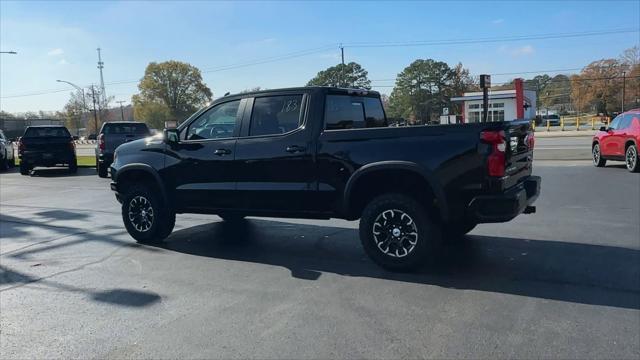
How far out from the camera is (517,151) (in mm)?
5523

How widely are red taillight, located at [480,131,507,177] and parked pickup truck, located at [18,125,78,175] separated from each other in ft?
59.2

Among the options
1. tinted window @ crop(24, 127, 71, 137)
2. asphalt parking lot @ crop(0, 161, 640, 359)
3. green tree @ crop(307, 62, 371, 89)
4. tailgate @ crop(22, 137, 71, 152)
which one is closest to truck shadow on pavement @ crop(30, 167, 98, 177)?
tailgate @ crop(22, 137, 71, 152)

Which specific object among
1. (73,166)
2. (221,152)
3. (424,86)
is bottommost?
(73,166)

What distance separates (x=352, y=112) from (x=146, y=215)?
3202mm

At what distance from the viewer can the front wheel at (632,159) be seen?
1381 cm

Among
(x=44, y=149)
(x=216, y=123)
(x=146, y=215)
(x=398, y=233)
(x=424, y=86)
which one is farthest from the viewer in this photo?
(x=424, y=86)

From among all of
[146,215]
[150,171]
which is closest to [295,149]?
[150,171]

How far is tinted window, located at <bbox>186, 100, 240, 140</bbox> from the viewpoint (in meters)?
6.73

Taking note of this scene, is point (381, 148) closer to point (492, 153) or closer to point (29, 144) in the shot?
point (492, 153)

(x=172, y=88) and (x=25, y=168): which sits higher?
(x=172, y=88)

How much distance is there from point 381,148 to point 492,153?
1110mm

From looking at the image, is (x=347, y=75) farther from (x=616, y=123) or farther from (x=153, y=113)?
(x=616, y=123)

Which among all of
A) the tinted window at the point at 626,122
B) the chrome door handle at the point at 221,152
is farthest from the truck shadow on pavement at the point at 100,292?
the tinted window at the point at 626,122

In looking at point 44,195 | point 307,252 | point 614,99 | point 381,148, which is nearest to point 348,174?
point 381,148
